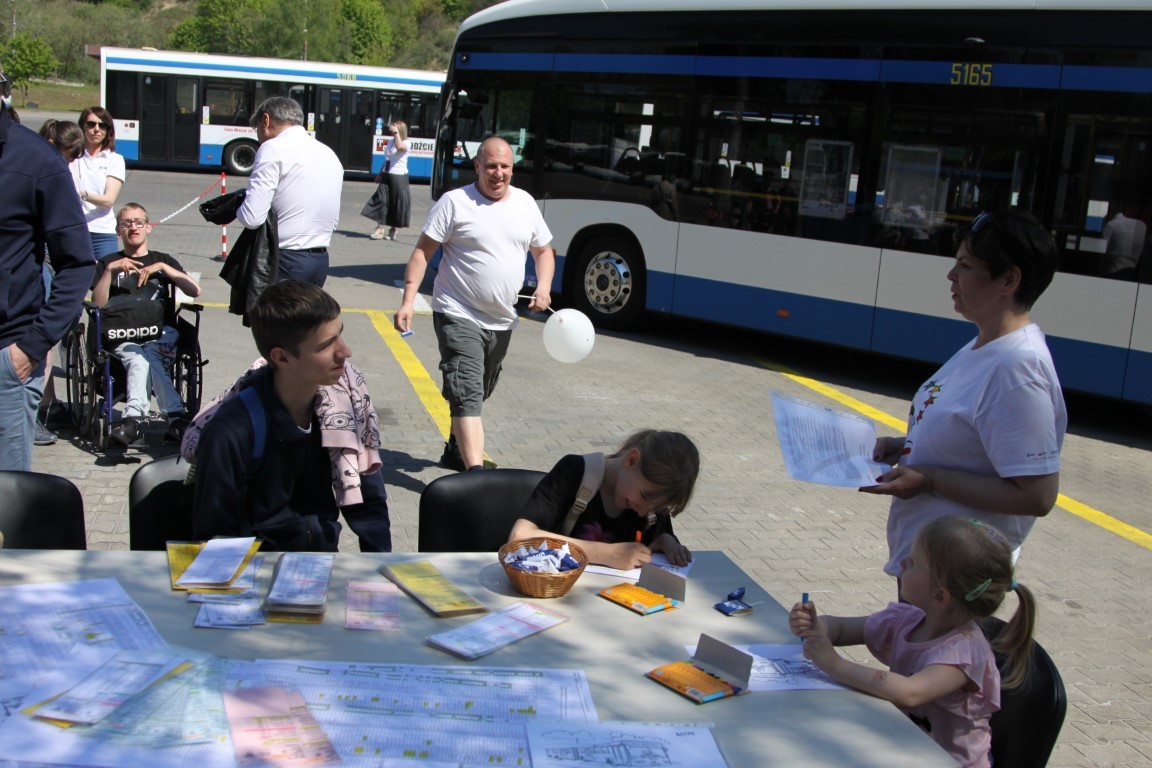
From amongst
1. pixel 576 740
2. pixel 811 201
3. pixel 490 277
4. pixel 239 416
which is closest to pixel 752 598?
pixel 576 740

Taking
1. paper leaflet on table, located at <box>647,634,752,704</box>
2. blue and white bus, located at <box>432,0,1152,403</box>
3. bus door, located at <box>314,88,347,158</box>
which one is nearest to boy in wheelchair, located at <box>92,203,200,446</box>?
paper leaflet on table, located at <box>647,634,752,704</box>

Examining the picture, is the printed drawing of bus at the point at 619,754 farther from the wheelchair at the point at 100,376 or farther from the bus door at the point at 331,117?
the bus door at the point at 331,117

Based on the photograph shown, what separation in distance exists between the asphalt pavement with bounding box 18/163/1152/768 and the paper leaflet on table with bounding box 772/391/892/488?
1.37 ft

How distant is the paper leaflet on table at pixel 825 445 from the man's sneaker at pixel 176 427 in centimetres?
444

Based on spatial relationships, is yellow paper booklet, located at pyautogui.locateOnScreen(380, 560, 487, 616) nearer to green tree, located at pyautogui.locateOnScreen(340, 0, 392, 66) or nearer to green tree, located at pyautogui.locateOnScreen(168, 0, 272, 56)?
green tree, located at pyautogui.locateOnScreen(168, 0, 272, 56)

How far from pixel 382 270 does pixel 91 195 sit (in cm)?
705

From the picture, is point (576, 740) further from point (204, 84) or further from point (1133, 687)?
point (204, 84)

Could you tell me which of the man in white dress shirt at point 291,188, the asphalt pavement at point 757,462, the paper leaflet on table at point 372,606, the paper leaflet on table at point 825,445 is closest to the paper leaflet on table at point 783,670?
the asphalt pavement at point 757,462

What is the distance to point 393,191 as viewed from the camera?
18.2m

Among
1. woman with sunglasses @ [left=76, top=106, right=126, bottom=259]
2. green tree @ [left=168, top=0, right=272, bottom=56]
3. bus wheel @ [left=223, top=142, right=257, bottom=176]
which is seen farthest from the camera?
green tree @ [left=168, top=0, right=272, bottom=56]

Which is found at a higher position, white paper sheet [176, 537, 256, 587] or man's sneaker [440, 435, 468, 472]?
white paper sheet [176, 537, 256, 587]

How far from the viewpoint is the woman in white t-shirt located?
1772 cm

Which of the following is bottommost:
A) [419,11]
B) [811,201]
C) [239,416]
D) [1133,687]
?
[1133,687]

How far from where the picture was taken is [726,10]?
10648 millimetres
